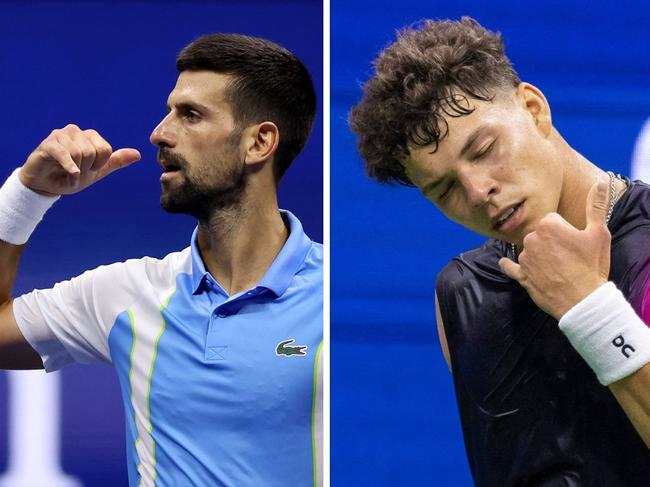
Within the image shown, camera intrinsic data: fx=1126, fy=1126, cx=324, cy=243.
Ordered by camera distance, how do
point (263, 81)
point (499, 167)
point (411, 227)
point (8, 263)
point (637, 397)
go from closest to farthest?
point (637, 397) → point (499, 167) → point (411, 227) → point (8, 263) → point (263, 81)

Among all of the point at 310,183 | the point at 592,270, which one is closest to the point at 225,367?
the point at 310,183

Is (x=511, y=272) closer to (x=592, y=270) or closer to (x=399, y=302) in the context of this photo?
(x=592, y=270)

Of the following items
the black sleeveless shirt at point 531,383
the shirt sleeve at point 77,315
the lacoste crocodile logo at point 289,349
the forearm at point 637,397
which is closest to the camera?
the forearm at point 637,397

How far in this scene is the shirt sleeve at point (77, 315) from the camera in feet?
Answer: 6.98

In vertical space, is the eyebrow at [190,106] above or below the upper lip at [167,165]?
above

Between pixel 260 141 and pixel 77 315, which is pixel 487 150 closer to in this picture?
pixel 260 141

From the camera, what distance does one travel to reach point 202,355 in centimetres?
204

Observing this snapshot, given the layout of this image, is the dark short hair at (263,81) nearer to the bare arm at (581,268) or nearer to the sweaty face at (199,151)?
the sweaty face at (199,151)

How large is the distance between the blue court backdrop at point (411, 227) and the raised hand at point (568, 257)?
0.99 feet

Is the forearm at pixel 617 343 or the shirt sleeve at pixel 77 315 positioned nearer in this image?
the forearm at pixel 617 343

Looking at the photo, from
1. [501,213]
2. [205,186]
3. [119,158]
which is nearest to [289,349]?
[205,186]

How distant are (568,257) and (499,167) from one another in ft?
0.64

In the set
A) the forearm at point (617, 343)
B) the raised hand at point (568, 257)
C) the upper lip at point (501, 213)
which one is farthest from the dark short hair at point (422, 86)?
the forearm at point (617, 343)

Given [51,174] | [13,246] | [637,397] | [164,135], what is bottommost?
[637,397]
